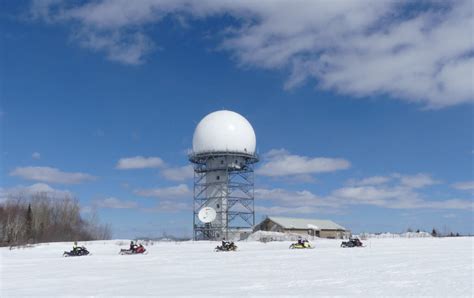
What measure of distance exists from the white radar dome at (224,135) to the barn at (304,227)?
34.5 feet

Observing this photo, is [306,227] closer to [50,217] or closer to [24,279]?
[50,217]

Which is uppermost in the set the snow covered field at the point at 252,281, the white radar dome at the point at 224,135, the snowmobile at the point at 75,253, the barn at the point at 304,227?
the white radar dome at the point at 224,135

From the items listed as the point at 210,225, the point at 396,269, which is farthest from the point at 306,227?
the point at 396,269

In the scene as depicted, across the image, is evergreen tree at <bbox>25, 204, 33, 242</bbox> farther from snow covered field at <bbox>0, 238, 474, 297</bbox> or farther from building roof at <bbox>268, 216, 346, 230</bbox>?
snow covered field at <bbox>0, 238, 474, 297</bbox>

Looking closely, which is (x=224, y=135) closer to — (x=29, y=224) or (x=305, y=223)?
(x=305, y=223)

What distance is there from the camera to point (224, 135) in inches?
2670

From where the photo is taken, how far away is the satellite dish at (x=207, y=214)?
64.4 meters

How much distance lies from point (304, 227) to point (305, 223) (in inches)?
71.4

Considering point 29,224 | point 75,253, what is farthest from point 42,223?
point 75,253

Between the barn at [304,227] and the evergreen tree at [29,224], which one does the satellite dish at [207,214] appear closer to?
the barn at [304,227]

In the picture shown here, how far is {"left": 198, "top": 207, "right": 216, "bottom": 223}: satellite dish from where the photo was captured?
64.4m

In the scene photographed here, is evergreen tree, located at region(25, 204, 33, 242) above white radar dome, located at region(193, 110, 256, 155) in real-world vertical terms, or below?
below

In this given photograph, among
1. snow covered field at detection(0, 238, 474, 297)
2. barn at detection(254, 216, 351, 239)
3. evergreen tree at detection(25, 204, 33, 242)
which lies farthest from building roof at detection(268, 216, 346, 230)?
snow covered field at detection(0, 238, 474, 297)

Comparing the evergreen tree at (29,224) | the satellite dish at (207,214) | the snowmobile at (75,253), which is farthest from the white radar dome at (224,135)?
the snowmobile at (75,253)
